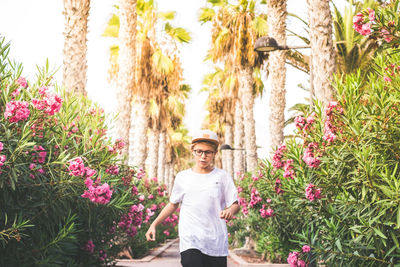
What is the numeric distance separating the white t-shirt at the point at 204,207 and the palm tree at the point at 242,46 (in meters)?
14.6

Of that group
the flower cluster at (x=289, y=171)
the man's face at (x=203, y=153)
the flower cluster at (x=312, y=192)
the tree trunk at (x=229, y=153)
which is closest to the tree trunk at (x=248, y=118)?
the tree trunk at (x=229, y=153)

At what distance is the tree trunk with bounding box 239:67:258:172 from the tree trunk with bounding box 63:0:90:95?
11084mm

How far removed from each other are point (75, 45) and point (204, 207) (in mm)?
6023

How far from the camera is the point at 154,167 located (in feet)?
77.1

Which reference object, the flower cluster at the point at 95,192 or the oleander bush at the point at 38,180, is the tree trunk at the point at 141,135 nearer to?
the oleander bush at the point at 38,180

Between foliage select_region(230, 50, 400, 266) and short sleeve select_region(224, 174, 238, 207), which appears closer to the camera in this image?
short sleeve select_region(224, 174, 238, 207)

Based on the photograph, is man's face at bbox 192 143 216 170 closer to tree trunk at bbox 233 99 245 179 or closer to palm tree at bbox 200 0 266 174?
palm tree at bbox 200 0 266 174

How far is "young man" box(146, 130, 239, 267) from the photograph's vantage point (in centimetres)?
415

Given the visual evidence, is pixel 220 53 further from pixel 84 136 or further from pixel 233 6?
pixel 84 136

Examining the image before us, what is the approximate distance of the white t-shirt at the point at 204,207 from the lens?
4172 millimetres

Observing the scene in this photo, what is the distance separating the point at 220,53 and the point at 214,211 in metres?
18.3

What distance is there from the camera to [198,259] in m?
4.09

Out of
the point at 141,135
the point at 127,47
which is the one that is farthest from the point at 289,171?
the point at 141,135

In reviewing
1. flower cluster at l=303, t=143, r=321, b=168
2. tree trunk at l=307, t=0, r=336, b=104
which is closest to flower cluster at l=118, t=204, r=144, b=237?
flower cluster at l=303, t=143, r=321, b=168
